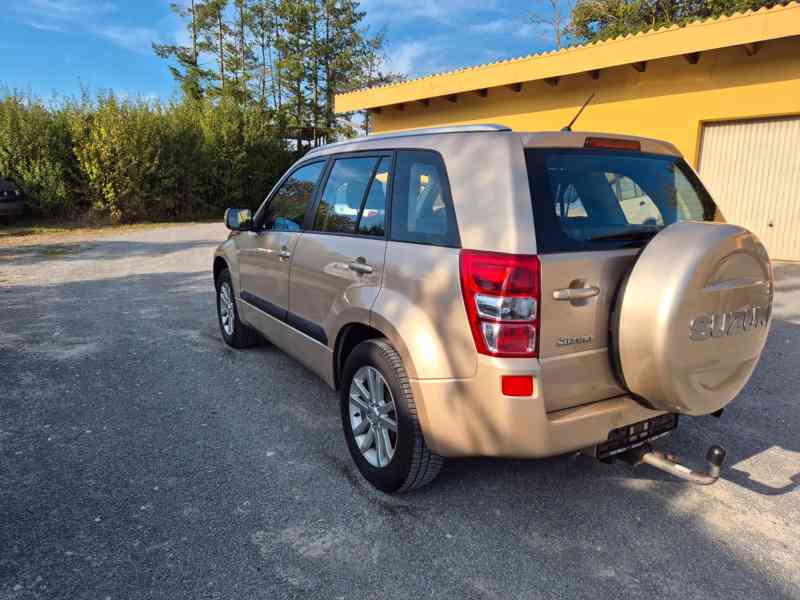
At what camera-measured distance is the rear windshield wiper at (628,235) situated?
2527 millimetres

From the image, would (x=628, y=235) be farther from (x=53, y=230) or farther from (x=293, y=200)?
(x=53, y=230)

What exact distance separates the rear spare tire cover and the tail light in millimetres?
421

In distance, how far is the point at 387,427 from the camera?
291 centimetres

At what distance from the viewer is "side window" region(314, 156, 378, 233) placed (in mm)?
3348

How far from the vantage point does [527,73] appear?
11656 mm

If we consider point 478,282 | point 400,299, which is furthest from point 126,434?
point 478,282

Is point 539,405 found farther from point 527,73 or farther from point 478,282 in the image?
point 527,73

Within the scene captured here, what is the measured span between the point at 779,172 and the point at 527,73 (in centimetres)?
504

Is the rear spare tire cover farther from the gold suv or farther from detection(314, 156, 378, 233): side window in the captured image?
detection(314, 156, 378, 233): side window

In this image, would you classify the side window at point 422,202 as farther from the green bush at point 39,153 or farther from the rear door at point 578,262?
the green bush at point 39,153

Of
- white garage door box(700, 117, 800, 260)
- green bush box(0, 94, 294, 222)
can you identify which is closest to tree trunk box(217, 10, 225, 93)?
green bush box(0, 94, 294, 222)

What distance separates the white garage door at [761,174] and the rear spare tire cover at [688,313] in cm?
832

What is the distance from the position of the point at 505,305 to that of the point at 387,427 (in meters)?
1.02

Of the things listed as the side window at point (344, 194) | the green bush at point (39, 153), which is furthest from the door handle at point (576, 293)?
the green bush at point (39, 153)
